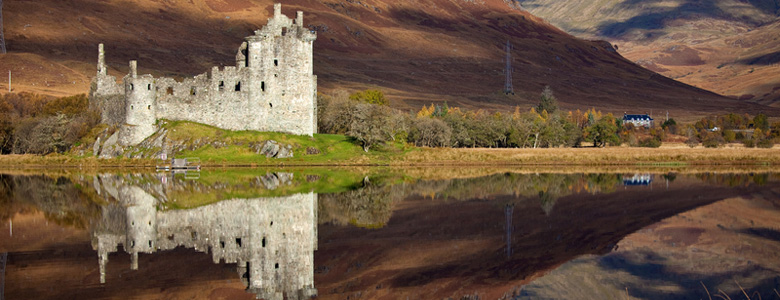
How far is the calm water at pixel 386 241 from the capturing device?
18922 mm

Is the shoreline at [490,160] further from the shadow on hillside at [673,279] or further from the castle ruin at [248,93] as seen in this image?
the shadow on hillside at [673,279]

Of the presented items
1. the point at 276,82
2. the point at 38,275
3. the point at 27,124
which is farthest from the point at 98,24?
the point at 38,275

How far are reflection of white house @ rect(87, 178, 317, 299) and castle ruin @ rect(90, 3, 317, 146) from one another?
90.0ft

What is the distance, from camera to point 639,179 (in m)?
50.5

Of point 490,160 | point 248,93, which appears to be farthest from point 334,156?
point 490,160

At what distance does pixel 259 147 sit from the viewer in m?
61.0

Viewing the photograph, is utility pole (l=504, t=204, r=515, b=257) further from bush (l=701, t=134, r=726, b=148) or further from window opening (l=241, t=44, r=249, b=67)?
bush (l=701, t=134, r=726, b=148)

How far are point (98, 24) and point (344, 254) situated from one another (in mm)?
187569

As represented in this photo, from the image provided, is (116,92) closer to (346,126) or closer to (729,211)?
(346,126)

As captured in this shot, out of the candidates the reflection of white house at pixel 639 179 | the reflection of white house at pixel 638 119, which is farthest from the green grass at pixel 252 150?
the reflection of white house at pixel 638 119

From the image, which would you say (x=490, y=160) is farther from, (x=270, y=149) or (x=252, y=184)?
(x=252, y=184)

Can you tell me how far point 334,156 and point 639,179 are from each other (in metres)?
23.2

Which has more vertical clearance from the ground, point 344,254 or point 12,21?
point 12,21

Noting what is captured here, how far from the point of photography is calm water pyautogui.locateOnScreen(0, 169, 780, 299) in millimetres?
18922
